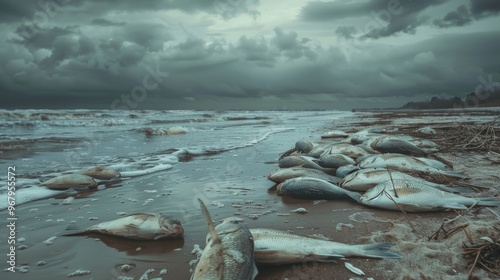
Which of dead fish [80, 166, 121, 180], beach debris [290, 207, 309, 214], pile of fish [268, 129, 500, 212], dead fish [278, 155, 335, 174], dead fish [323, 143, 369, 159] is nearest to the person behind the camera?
pile of fish [268, 129, 500, 212]

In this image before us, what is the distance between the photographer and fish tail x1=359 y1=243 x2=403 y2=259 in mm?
2727

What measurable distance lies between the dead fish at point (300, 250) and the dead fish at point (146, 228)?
998 millimetres

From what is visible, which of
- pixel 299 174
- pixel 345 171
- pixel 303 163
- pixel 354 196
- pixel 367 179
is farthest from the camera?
pixel 303 163

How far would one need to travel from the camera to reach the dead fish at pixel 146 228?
3.39 metres

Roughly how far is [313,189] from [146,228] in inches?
99.1

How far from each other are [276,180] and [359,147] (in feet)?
8.98

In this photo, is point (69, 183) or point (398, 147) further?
point (398, 147)

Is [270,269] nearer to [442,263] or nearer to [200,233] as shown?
[200,233]

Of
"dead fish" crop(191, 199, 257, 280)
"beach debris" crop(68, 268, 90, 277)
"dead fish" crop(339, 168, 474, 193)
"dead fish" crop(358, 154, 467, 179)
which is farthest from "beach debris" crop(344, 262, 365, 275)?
"dead fish" crop(358, 154, 467, 179)

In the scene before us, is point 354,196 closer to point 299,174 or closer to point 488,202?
point 299,174

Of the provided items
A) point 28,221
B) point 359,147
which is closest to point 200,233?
point 28,221

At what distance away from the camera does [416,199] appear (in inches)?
155

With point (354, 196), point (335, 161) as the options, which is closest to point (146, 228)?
point (354, 196)

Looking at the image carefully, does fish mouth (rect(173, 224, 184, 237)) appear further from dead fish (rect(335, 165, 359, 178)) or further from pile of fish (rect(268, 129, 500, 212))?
dead fish (rect(335, 165, 359, 178))
